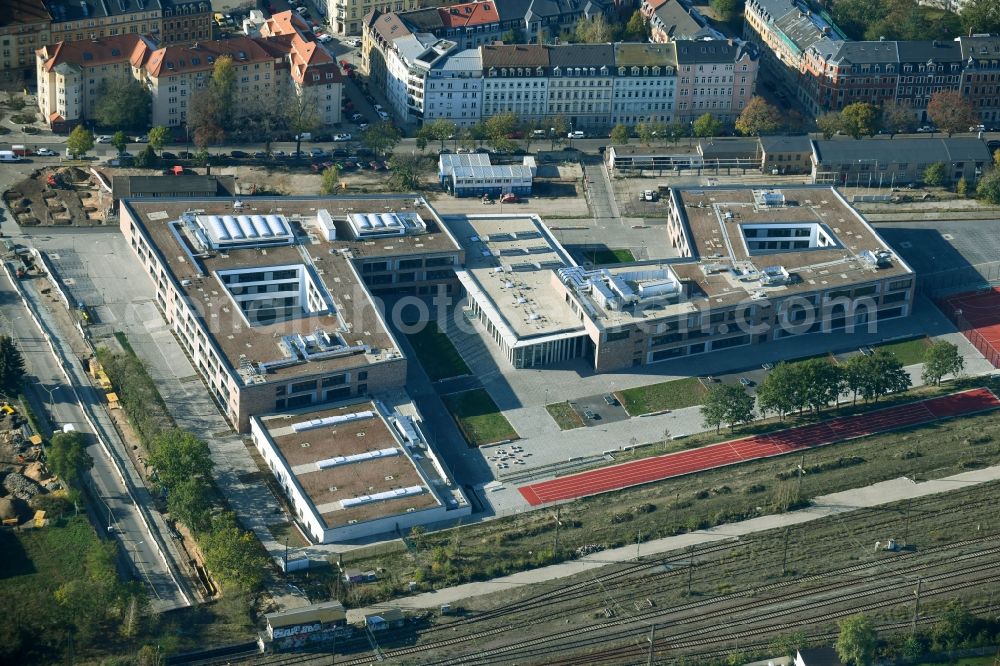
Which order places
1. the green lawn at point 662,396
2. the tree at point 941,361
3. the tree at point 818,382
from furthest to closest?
the tree at point 941,361
the green lawn at point 662,396
the tree at point 818,382

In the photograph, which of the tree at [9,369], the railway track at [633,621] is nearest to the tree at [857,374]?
the railway track at [633,621]

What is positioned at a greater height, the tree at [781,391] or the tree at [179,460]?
the tree at [179,460]

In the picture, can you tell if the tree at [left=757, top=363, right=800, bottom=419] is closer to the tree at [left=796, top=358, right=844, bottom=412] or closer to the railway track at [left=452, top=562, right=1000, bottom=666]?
the tree at [left=796, top=358, right=844, bottom=412]

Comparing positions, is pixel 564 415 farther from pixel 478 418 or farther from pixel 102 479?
pixel 102 479

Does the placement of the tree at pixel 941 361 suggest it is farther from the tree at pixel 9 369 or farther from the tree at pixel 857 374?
the tree at pixel 9 369

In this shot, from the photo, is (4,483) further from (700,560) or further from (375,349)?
(700,560)

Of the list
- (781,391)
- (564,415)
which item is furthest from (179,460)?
(781,391)

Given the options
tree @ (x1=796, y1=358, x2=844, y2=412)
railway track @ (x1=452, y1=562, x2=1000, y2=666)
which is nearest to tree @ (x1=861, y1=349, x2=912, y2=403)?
tree @ (x1=796, y1=358, x2=844, y2=412)
